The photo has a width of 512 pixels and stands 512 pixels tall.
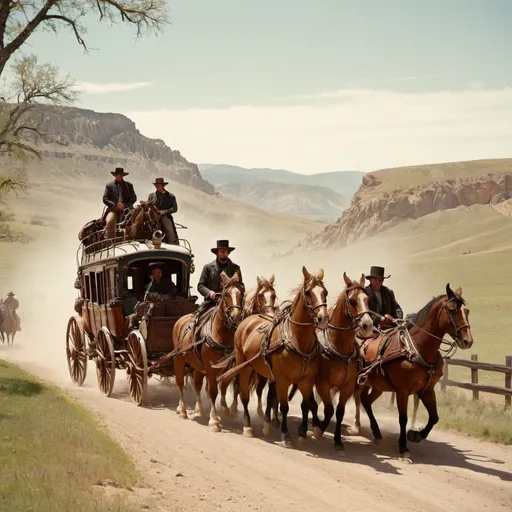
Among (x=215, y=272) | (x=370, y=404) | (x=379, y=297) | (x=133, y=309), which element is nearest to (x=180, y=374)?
(x=215, y=272)

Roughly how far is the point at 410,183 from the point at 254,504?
177958 millimetres

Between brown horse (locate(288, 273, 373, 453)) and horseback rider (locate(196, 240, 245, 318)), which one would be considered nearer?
brown horse (locate(288, 273, 373, 453))

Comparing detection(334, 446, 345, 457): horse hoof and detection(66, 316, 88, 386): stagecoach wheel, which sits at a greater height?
detection(66, 316, 88, 386): stagecoach wheel

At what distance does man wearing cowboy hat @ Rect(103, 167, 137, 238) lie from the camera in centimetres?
1847

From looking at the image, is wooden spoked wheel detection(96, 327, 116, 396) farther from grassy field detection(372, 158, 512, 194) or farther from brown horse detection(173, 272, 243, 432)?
grassy field detection(372, 158, 512, 194)

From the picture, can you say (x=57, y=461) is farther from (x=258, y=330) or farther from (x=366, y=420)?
(x=366, y=420)

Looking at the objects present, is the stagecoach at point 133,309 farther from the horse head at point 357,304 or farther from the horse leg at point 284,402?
the horse head at point 357,304

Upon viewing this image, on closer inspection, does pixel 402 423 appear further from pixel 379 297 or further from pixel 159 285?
pixel 159 285

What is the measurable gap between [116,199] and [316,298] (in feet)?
27.9

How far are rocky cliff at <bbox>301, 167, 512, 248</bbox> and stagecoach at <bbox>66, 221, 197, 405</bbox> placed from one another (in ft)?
409

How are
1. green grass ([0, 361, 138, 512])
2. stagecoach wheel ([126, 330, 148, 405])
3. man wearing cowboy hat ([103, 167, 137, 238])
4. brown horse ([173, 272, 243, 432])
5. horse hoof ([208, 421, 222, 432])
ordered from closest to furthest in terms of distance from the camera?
green grass ([0, 361, 138, 512])
horse hoof ([208, 421, 222, 432])
brown horse ([173, 272, 243, 432])
stagecoach wheel ([126, 330, 148, 405])
man wearing cowboy hat ([103, 167, 137, 238])

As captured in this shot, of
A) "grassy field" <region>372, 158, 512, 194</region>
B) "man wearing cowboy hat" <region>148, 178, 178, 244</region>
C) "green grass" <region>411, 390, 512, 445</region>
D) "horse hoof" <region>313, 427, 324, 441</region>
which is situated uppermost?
"grassy field" <region>372, 158, 512, 194</region>

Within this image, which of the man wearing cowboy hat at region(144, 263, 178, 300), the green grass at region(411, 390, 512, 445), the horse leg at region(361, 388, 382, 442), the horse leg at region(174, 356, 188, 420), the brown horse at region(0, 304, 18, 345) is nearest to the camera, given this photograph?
the horse leg at region(361, 388, 382, 442)

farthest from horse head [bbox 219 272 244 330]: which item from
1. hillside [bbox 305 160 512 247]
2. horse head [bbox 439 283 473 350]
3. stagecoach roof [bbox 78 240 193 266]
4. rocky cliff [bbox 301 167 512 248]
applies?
rocky cliff [bbox 301 167 512 248]
